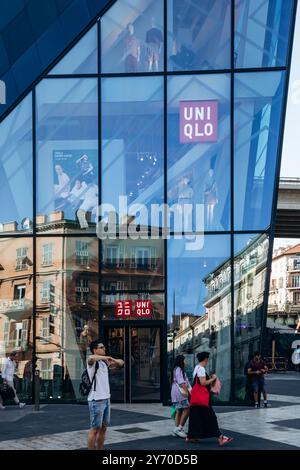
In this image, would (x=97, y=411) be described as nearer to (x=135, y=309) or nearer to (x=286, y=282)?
(x=135, y=309)

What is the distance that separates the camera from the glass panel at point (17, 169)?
17203mm

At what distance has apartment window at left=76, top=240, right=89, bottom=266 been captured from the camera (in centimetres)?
1705

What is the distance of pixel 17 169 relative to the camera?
17.3 m

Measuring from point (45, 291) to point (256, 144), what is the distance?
22.6ft

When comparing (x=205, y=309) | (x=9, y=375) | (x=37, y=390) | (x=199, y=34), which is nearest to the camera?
(x=37, y=390)

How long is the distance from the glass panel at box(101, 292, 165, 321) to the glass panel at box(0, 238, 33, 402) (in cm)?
217

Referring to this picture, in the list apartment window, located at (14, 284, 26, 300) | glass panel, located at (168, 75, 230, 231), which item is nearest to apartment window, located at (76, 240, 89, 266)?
apartment window, located at (14, 284, 26, 300)

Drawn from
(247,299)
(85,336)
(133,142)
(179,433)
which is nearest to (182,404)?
(179,433)

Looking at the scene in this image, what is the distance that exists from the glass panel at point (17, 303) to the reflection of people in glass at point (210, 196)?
4.87 meters

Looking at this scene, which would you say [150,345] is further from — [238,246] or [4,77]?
[4,77]

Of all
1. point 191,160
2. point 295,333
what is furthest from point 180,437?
point 295,333

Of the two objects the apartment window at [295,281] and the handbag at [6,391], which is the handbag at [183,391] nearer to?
the handbag at [6,391]

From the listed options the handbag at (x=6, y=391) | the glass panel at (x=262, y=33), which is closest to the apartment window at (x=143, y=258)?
the handbag at (x=6, y=391)

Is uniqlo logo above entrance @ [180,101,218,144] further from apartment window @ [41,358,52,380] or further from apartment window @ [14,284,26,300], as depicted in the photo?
apartment window @ [41,358,52,380]
